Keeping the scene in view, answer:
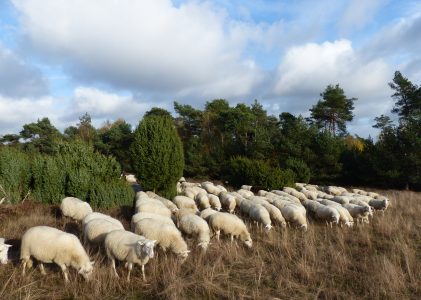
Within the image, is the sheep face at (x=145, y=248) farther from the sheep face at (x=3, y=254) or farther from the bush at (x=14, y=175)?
the bush at (x=14, y=175)

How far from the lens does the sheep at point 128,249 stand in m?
7.44

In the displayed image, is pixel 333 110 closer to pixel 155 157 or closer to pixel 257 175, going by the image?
pixel 257 175

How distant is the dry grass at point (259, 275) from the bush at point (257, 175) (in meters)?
13.9

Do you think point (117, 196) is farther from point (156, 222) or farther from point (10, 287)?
point (10, 287)

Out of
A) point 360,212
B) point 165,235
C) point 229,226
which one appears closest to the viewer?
point 165,235

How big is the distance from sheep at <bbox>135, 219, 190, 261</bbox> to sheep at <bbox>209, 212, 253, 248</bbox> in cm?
211

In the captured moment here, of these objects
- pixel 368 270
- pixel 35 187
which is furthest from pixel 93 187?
pixel 368 270

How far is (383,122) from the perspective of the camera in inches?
1802

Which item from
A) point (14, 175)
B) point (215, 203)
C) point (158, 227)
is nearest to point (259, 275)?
point (158, 227)

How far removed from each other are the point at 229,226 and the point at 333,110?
37.6 meters

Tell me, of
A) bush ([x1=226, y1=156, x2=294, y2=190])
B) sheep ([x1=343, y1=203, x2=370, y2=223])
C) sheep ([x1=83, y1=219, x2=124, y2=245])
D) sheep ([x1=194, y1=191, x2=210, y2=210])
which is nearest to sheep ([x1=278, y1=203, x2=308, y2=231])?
sheep ([x1=343, y1=203, x2=370, y2=223])

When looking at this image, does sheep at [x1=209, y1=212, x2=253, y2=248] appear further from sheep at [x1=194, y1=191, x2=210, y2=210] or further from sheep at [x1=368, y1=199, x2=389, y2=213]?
sheep at [x1=368, y1=199, x2=389, y2=213]

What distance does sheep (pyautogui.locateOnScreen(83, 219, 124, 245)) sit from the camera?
348 inches

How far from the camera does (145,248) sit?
7.38 m
